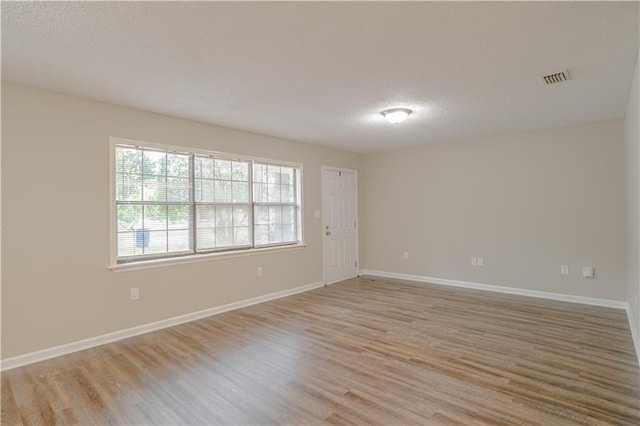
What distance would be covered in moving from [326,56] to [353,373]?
2419 millimetres

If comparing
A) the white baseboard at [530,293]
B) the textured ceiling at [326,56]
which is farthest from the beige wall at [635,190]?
the white baseboard at [530,293]

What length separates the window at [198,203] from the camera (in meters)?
3.72

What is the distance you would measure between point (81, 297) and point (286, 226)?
2.85 m

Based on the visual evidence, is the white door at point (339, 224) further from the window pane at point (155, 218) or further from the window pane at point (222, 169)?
the window pane at point (155, 218)

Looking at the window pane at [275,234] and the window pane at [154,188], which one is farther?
the window pane at [275,234]

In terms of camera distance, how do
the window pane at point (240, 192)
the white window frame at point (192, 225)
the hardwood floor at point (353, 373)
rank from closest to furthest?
1. the hardwood floor at point (353, 373)
2. the white window frame at point (192, 225)
3. the window pane at point (240, 192)

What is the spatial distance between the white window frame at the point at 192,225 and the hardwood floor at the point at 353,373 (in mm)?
752

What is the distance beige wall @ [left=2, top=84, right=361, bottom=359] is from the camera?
2943 millimetres

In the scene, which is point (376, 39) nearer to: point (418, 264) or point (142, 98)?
point (142, 98)

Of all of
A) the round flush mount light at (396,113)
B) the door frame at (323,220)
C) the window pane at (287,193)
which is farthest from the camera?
the door frame at (323,220)

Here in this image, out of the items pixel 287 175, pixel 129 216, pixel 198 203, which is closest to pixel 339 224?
pixel 287 175

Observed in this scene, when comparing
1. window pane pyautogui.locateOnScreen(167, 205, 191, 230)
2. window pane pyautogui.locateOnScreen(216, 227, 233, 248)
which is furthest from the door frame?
window pane pyautogui.locateOnScreen(167, 205, 191, 230)

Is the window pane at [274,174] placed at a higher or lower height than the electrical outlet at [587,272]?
higher

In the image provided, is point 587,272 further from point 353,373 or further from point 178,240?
point 178,240
